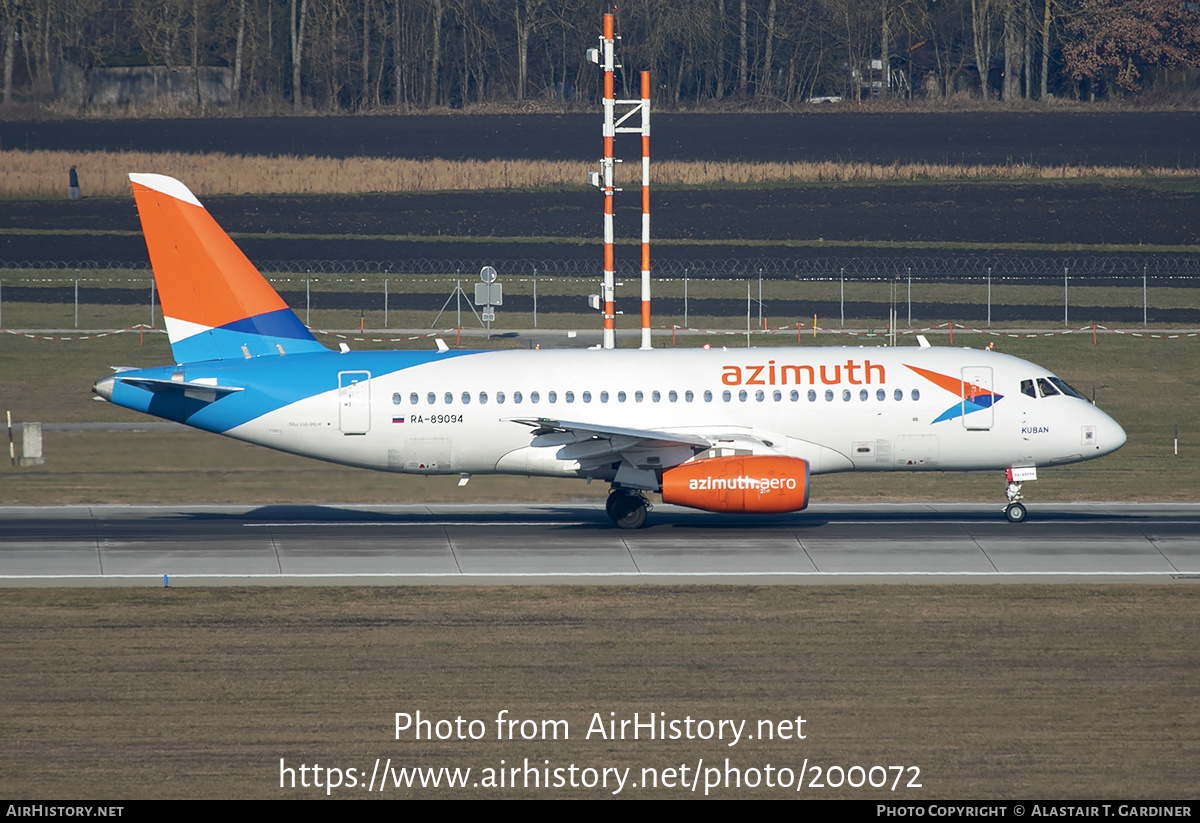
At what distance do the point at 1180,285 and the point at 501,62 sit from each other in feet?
224

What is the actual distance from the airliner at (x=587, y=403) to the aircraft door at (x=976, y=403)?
1.3 inches

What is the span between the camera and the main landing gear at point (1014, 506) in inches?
1291

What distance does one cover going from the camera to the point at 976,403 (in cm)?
3238

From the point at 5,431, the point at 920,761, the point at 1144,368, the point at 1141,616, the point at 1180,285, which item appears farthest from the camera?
the point at 1180,285

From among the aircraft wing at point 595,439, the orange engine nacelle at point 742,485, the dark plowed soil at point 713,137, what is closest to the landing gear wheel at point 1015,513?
the orange engine nacelle at point 742,485

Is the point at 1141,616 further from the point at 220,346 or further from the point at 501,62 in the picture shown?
the point at 501,62

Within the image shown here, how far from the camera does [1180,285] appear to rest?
7181cm

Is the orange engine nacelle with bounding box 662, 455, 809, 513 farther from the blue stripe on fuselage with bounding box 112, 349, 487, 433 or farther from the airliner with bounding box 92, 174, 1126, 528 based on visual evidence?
the blue stripe on fuselage with bounding box 112, 349, 487, 433

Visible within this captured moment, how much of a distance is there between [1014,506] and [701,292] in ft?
132

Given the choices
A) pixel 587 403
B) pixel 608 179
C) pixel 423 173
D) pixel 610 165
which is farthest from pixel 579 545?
pixel 423 173

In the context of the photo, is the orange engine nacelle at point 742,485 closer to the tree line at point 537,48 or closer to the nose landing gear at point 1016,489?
the nose landing gear at point 1016,489

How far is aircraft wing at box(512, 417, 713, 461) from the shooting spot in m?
30.9

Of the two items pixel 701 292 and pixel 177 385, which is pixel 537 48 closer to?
pixel 701 292
